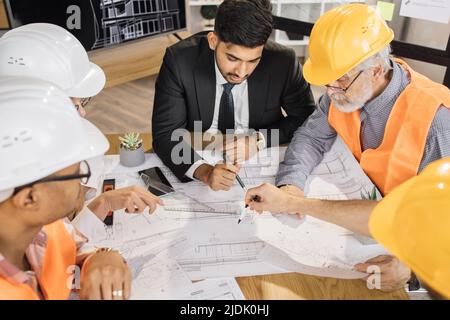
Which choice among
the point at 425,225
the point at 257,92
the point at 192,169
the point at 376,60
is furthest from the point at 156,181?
the point at 425,225

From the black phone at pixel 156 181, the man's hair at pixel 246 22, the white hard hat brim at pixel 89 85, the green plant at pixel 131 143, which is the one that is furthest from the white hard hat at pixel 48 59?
the man's hair at pixel 246 22

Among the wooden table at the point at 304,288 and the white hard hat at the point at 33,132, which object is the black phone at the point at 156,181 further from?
the white hard hat at the point at 33,132

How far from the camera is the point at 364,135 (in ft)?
5.40

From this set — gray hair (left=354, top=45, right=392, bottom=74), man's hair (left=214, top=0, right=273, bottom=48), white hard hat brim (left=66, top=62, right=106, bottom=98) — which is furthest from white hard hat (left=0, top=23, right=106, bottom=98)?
gray hair (left=354, top=45, right=392, bottom=74)

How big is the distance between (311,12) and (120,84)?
191cm

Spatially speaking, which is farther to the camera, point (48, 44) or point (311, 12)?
point (311, 12)

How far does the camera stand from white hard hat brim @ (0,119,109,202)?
33.3 inches

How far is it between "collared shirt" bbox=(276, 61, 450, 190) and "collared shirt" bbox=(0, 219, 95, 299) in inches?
27.7

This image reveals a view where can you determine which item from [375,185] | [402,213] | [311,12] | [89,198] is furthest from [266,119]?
[311,12]

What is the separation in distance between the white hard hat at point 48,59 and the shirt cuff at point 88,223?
1.29 ft

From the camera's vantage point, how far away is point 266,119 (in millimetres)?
2049

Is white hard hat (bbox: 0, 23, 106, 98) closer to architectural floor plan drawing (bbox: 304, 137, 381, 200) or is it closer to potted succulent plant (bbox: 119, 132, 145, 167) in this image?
potted succulent plant (bbox: 119, 132, 145, 167)

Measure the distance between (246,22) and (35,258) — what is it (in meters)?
1.10
